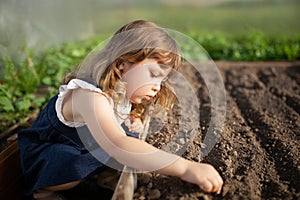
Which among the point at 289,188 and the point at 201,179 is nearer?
the point at 201,179

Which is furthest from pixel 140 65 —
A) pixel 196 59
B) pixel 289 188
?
pixel 196 59

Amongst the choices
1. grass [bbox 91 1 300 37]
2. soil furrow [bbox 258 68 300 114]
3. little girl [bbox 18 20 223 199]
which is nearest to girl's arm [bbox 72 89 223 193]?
little girl [bbox 18 20 223 199]

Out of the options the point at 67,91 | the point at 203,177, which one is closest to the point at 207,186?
the point at 203,177

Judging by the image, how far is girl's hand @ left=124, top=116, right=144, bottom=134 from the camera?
1.94 meters

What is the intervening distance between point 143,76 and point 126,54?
12 cm

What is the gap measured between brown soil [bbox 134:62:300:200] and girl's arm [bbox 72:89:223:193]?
0.27 feet

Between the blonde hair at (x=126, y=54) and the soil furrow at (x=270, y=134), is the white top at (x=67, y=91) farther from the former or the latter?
the soil furrow at (x=270, y=134)

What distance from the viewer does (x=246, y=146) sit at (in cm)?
186

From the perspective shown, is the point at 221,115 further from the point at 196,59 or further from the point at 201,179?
the point at 196,59

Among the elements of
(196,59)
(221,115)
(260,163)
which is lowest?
(196,59)

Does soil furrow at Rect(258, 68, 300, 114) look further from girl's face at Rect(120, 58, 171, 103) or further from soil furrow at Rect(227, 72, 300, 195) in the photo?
girl's face at Rect(120, 58, 171, 103)

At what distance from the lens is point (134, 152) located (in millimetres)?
1421

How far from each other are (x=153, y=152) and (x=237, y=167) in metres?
0.44

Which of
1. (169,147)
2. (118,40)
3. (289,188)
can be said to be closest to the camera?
(289,188)
